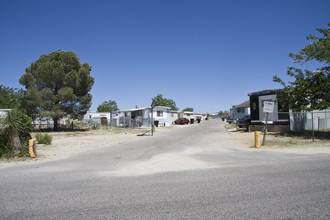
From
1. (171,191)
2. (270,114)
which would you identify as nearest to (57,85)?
(270,114)

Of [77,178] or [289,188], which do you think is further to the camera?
[77,178]

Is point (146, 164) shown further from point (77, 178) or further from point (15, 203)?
point (15, 203)

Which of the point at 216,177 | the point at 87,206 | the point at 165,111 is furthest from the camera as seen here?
the point at 165,111

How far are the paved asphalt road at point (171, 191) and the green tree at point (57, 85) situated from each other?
65.5 ft

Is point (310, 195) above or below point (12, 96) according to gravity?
below

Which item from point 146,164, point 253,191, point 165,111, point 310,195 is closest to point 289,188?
point 310,195

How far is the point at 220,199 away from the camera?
4344 millimetres

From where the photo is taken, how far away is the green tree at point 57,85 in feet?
85.2

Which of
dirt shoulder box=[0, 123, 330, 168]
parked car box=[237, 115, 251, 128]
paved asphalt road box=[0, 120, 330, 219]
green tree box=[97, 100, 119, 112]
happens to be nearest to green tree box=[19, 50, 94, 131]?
dirt shoulder box=[0, 123, 330, 168]

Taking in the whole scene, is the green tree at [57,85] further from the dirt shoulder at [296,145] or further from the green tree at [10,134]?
the dirt shoulder at [296,145]

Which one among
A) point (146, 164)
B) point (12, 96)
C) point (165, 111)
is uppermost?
point (12, 96)

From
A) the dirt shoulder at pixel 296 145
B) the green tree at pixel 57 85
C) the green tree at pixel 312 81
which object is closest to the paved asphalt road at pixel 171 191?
the dirt shoulder at pixel 296 145

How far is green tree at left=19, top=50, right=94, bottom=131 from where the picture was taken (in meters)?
26.0

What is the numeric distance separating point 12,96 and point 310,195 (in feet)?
182
